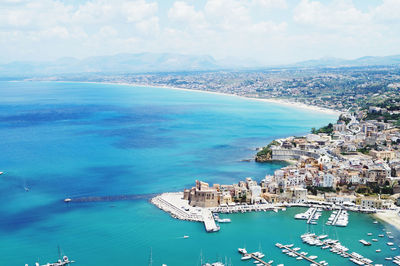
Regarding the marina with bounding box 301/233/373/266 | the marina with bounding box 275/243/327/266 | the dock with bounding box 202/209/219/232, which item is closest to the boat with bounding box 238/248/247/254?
the marina with bounding box 275/243/327/266

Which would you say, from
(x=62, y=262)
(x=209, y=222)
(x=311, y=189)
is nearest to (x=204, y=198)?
(x=209, y=222)

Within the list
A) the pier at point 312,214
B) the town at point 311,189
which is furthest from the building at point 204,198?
the pier at point 312,214

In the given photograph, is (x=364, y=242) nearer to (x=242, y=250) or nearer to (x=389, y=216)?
(x=389, y=216)

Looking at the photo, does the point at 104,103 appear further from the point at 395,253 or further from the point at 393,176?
the point at 395,253

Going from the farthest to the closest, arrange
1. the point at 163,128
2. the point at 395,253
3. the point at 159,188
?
1. the point at 163,128
2. the point at 159,188
3. the point at 395,253

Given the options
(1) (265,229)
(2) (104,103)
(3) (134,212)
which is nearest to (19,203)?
(3) (134,212)

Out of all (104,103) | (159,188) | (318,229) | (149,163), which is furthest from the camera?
(104,103)
